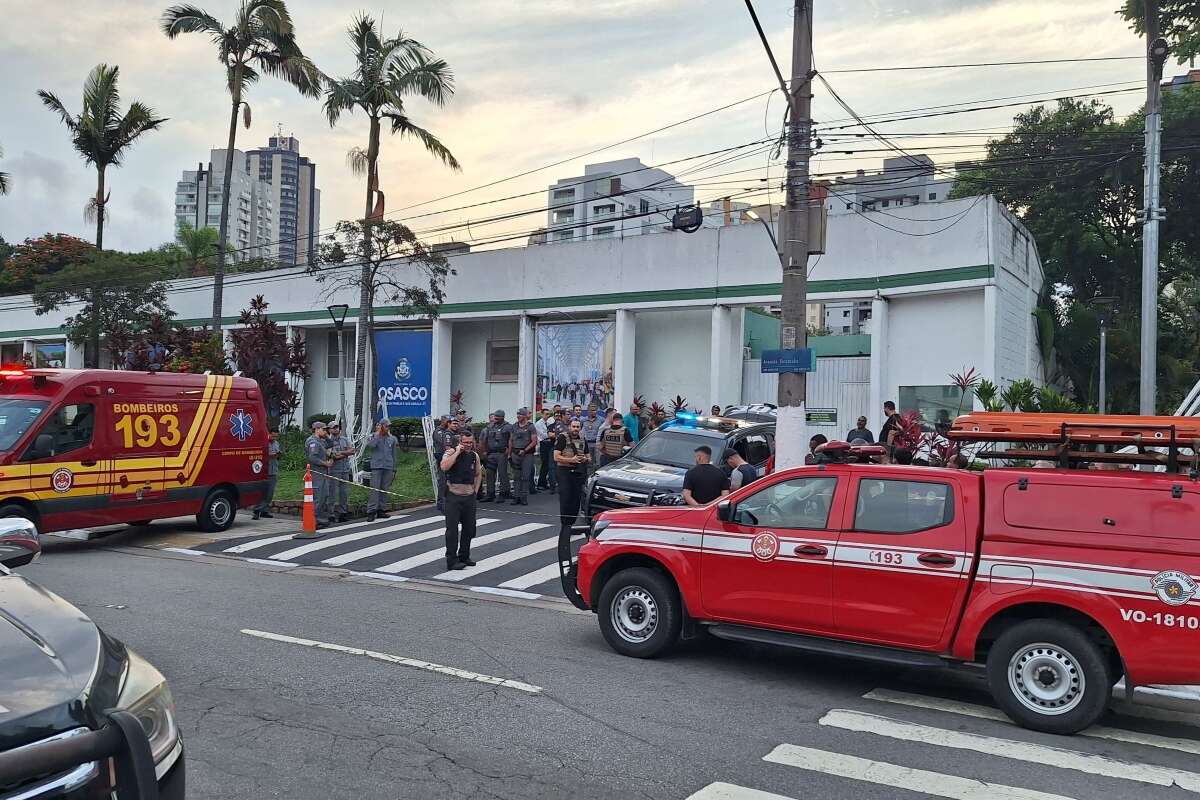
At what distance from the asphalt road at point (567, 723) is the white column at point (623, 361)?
16.0m

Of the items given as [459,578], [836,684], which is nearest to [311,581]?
[459,578]

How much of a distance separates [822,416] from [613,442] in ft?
22.9

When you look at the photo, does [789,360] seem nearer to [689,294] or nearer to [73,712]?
[73,712]

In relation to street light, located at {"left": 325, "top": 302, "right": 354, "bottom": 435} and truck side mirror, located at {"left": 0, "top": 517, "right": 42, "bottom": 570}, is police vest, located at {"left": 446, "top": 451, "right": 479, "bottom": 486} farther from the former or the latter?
street light, located at {"left": 325, "top": 302, "right": 354, "bottom": 435}

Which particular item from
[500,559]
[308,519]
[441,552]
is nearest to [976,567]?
[500,559]

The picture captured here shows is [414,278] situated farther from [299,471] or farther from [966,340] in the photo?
[966,340]

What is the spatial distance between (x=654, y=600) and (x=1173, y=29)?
3023cm

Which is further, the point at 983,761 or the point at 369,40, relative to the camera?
the point at 369,40

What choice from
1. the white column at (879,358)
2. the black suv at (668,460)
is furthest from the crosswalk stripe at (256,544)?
the white column at (879,358)

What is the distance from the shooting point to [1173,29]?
29.4 m

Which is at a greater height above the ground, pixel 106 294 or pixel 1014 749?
pixel 106 294

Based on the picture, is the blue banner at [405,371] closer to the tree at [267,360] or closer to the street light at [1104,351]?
the tree at [267,360]

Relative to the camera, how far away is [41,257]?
44.4 meters

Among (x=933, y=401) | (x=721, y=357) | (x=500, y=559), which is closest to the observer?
(x=500, y=559)
